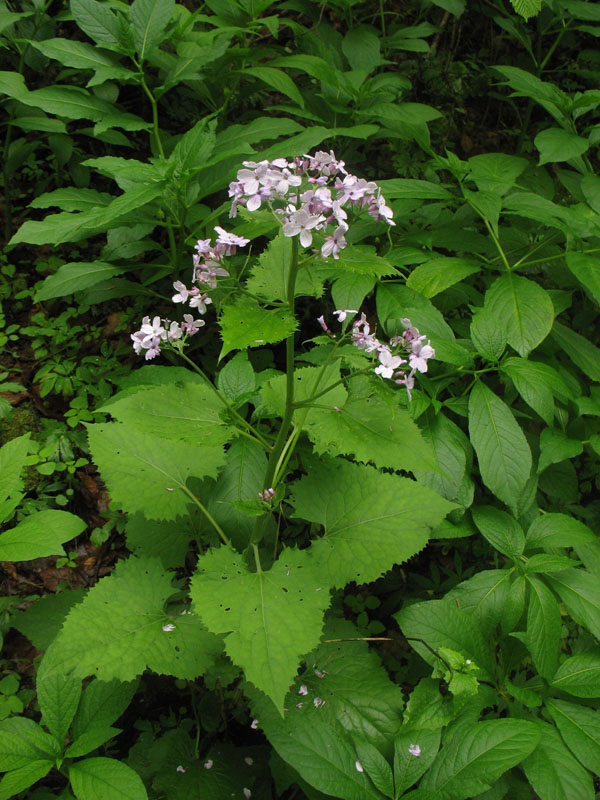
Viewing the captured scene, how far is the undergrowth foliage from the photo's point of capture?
168cm

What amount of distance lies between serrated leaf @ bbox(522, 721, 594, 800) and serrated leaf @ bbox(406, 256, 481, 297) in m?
1.75

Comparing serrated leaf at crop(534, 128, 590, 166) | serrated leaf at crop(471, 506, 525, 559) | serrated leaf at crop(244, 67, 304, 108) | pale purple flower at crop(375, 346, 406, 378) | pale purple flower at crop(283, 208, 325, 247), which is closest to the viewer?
pale purple flower at crop(283, 208, 325, 247)

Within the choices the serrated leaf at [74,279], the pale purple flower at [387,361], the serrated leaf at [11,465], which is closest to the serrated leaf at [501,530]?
the pale purple flower at [387,361]

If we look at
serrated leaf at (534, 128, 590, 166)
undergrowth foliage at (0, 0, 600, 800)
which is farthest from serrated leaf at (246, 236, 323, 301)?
serrated leaf at (534, 128, 590, 166)

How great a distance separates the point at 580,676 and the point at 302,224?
195cm

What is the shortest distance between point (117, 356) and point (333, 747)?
7.73ft

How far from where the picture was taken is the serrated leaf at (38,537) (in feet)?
6.49

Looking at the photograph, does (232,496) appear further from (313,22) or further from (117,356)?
(313,22)

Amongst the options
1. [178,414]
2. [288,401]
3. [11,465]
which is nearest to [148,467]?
[178,414]

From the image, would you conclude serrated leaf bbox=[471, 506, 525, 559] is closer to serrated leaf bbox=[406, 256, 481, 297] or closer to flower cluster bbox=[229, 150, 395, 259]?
serrated leaf bbox=[406, 256, 481, 297]

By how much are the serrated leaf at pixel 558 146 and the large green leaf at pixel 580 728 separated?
2.38 m

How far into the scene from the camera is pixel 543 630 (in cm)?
203

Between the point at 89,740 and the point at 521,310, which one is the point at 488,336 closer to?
the point at 521,310

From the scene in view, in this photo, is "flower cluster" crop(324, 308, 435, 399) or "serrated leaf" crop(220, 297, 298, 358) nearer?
"serrated leaf" crop(220, 297, 298, 358)
